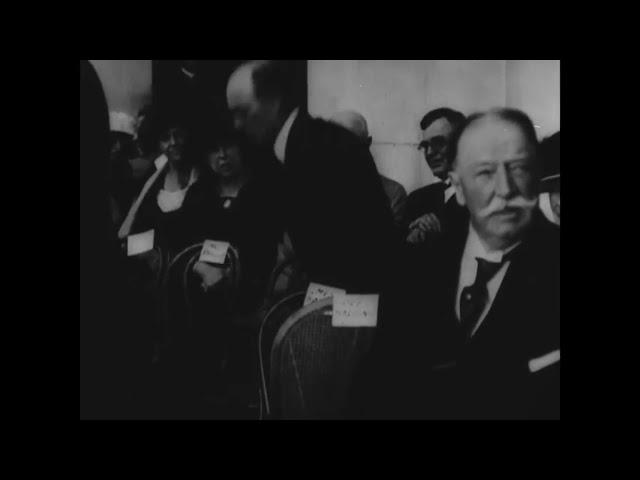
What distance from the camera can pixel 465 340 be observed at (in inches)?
116

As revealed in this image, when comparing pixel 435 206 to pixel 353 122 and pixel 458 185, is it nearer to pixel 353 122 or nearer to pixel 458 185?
pixel 458 185

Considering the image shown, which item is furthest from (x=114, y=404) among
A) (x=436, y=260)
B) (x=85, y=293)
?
(x=436, y=260)

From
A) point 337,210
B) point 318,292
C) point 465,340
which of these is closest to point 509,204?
point 465,340

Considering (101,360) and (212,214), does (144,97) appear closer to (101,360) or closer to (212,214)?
(212,214)

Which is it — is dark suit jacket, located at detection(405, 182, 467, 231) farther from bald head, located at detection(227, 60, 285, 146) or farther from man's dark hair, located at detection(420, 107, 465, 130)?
bald head, located at detection(227, 60, 285, 146)

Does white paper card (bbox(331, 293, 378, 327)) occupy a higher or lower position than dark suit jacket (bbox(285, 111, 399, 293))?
lower

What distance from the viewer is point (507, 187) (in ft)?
9.52

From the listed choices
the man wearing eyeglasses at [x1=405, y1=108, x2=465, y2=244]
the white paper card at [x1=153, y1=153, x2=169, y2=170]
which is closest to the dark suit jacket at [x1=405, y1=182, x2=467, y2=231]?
the man wearing eyeglasses at [x1=405, y1=108, x2=465, y2=244]

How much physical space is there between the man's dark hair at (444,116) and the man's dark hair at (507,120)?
3 cm

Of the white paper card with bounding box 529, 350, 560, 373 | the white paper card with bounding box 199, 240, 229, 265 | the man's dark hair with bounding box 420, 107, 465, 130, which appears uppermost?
the man's dark hair with bounding box 420, 107, 465, 130

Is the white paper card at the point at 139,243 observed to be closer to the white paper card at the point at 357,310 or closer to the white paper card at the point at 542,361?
the white paper card at the point at 357,310

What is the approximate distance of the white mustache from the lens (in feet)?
9.55

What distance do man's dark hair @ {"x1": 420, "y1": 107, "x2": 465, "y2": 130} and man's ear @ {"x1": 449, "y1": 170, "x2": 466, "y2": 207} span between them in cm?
21

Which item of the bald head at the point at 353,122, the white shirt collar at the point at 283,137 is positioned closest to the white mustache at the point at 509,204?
the bald head at the point at 353,122
